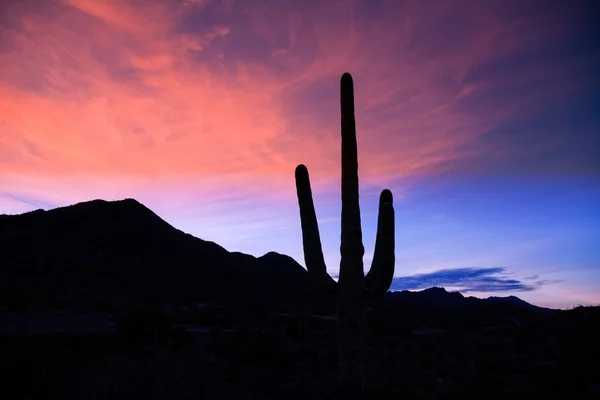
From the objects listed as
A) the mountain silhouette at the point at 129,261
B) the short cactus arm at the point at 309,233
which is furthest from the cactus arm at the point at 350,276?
the mountain silhouette at the point at 129,261

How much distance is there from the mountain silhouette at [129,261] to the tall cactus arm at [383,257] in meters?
32.7

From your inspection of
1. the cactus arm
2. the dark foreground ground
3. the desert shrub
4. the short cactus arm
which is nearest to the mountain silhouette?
the desert shrub

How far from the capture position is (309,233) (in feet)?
35.0

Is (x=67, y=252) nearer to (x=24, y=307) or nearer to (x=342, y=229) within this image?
(x=24, y=307)

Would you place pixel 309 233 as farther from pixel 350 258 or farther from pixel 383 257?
pixel 383 257

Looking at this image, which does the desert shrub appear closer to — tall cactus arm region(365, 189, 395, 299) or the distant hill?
tall cactus arm region(365, 189, 395, 299)

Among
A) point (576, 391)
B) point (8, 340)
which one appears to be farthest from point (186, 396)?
point (576, 391)

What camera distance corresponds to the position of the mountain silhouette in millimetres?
46094

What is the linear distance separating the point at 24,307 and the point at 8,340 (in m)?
12.2

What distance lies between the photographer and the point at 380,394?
10.3 m

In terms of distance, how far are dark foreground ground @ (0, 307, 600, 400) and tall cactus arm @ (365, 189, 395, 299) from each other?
7.58 ft

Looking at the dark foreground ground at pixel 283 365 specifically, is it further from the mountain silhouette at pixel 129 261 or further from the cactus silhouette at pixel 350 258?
the mountain silhouette at pixel 129 261

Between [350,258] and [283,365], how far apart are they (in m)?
6.61

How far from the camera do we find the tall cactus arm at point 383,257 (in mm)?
9430
